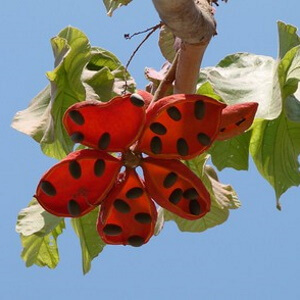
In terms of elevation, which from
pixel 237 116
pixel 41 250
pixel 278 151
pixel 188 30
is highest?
pixel 188 30

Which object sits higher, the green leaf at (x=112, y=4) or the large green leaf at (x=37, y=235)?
the green leaf at (x=112, y=4)

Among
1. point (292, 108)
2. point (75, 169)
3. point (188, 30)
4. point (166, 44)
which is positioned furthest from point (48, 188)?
point (166, 44)

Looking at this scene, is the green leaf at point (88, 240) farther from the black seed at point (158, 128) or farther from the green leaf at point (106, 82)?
the black seed at point (158, 128)

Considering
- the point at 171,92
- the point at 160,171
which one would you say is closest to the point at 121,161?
the point at 160,171

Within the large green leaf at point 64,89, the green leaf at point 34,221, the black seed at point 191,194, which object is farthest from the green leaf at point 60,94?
the black seed at point 191,194

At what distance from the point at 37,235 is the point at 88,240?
0.08m

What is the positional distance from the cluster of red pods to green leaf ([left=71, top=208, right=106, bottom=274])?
0.22 metres

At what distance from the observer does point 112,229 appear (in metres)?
0.93

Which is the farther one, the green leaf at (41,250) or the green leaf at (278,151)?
the green leaf at (41,250)

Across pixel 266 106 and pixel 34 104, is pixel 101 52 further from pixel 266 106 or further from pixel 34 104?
pixel 266 106

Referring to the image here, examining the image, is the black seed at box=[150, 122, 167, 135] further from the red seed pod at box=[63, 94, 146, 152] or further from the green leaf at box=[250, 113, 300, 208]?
the green leaf at box=[250, 113, 300, 208]

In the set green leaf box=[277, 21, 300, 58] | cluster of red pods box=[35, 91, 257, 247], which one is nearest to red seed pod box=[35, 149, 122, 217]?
cluster of red pods box=[35, 91, 257, 247]

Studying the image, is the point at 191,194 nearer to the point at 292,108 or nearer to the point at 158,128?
the point at 158,128

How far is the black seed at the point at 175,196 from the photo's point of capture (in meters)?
0.92
